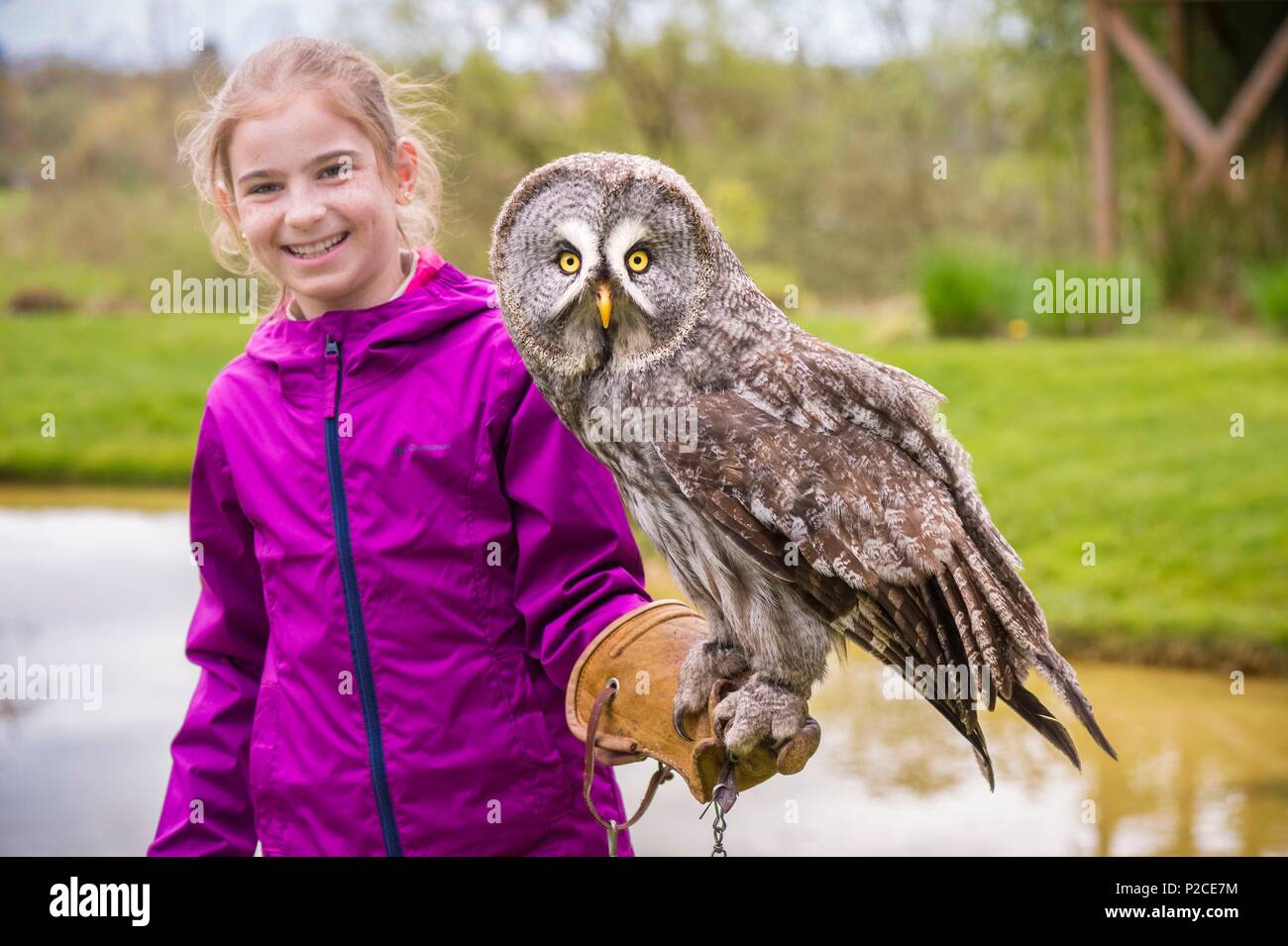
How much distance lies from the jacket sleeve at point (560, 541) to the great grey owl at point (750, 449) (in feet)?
0.17

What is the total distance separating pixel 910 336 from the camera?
963 centimetres

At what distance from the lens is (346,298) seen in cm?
204

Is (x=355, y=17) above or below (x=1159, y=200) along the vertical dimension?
above

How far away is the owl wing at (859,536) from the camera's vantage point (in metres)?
1.83

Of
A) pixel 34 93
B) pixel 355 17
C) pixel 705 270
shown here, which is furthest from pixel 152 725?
→ pixel 34 93

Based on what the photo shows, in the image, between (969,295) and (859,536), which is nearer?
(859,536)

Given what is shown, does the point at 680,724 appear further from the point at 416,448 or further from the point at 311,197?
the point at 311,197

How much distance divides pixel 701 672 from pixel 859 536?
1.03ft

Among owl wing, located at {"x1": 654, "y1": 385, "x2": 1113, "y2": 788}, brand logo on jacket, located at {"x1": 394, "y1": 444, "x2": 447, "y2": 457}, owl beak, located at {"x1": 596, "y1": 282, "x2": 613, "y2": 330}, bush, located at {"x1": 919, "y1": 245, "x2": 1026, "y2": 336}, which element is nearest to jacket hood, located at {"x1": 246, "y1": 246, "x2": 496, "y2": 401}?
brand logo on jacket, located at {"x1": 394, "y1": 444, "x2": 447, "y2": 457}

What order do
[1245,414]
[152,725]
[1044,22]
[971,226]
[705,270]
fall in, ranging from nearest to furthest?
[705,270]
[152,725]
[1245,414]
[1044,22]
[971,226]

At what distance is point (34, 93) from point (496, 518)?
14.0 m

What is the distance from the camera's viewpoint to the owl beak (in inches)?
71.3

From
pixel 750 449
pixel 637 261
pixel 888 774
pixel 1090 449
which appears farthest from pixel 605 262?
pixel 1090 449

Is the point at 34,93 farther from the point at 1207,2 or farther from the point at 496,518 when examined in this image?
the point at 496,518
